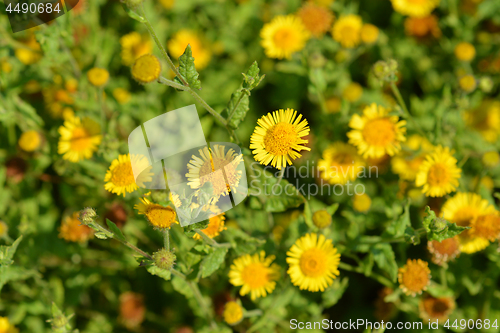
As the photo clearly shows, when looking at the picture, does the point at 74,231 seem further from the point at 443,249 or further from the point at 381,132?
the point at 443,249

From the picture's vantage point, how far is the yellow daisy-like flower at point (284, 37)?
3.72 metres

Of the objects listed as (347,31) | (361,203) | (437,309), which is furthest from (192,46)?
(437,309)

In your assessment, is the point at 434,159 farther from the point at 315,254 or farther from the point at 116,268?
the point at 116,268

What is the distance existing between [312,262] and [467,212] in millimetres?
1303

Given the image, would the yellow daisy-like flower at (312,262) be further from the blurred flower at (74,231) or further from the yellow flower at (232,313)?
the blurred flower at (74,231)

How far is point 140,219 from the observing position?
128 inches

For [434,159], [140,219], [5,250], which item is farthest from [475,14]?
[5,250]

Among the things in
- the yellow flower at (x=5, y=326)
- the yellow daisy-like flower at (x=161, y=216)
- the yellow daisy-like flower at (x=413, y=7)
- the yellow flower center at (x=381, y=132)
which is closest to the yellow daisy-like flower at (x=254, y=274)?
the yellow daisy-like flower at (x=161, y=216)

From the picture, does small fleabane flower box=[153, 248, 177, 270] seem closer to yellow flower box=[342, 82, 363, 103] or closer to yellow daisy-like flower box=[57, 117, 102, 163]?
yellow daisy-like flower box=[57, 117, 102, 163]

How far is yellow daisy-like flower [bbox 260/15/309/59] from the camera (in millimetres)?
3717

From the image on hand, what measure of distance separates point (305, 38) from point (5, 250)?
3224 millimetres

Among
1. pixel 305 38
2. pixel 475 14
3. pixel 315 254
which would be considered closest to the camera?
pixel 315 254

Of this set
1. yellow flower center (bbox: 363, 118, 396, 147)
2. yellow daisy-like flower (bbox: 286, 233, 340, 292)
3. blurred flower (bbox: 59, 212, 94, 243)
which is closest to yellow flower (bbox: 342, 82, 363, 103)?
yellow flower center (bbox: 363, 118, 396, 147)

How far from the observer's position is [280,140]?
2129 mm
